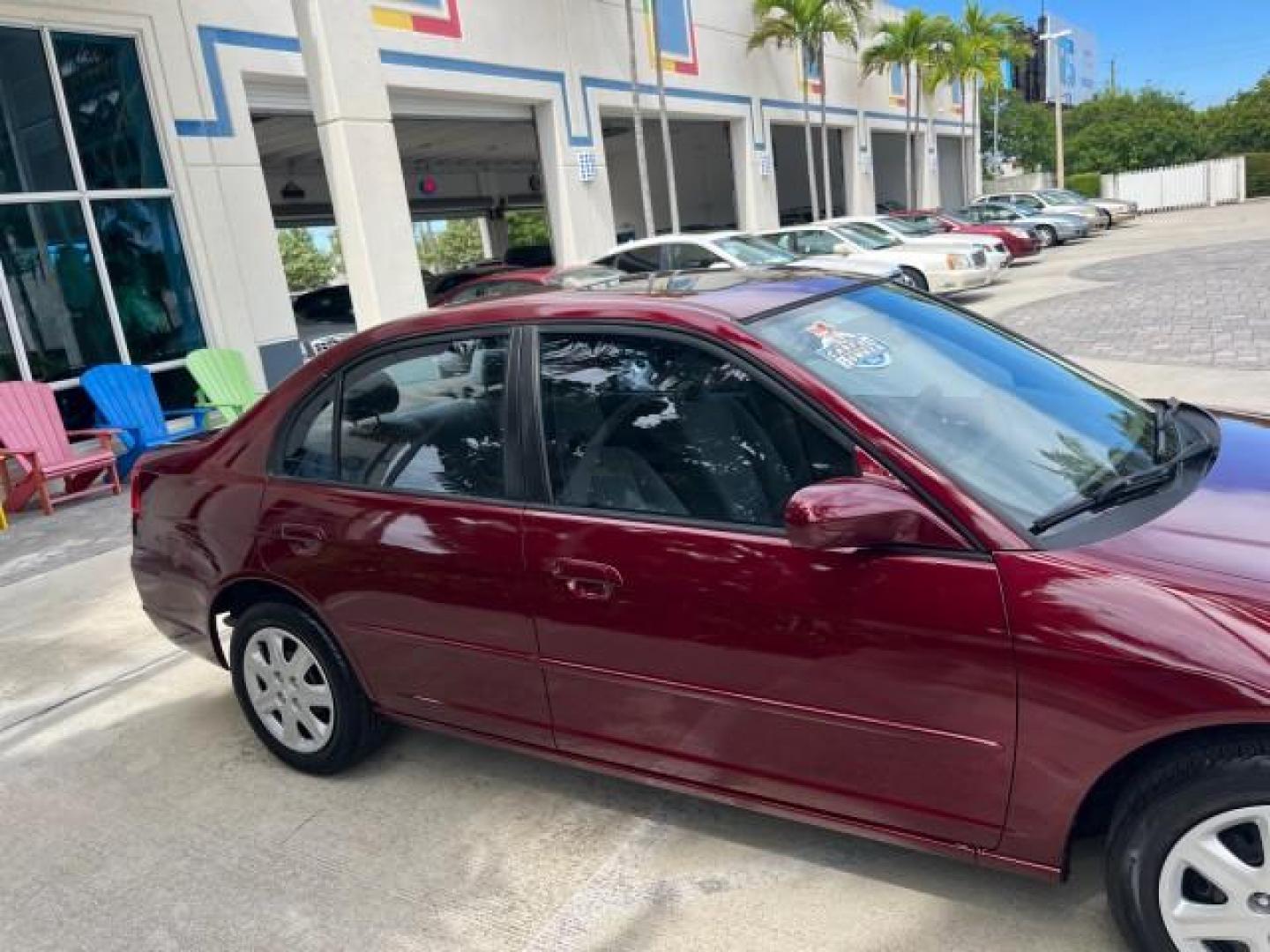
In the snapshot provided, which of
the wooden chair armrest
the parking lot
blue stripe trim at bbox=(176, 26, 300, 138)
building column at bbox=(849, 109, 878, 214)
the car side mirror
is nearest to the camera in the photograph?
the car side mirror

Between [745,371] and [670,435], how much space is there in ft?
0.91

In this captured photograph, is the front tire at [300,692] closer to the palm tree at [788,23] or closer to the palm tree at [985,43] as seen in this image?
the palm tree at [788,23]

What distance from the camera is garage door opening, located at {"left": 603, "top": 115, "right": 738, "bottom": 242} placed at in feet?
99.2

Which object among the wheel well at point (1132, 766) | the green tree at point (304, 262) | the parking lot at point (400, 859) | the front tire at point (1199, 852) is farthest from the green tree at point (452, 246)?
the front tire at point (1199, 852)

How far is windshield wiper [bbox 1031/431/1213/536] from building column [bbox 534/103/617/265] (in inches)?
535

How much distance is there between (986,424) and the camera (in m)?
2.41

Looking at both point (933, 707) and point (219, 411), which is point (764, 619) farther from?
point (219, 411)

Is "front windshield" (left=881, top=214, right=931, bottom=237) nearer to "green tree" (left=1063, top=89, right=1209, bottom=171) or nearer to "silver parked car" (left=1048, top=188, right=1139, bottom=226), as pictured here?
"silver parked car" (left=1048, top=188, right=1139, bottom=226)

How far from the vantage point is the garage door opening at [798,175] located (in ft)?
107

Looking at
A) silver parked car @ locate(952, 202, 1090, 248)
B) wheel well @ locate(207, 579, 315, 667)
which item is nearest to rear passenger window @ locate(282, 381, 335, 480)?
wheel well @ locate(207, 579, 315, 667)

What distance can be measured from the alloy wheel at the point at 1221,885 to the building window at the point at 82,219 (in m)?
9.89

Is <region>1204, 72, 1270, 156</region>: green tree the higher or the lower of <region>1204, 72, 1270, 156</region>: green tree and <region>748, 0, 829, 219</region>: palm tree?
the lower

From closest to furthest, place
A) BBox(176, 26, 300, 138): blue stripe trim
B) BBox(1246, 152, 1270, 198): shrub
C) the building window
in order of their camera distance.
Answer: the building window
BBox(176, 26, 300, 138): blue stripe trim
BBox(1246, 152, 1270, 198): shrub

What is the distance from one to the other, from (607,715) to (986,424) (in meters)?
1.28
